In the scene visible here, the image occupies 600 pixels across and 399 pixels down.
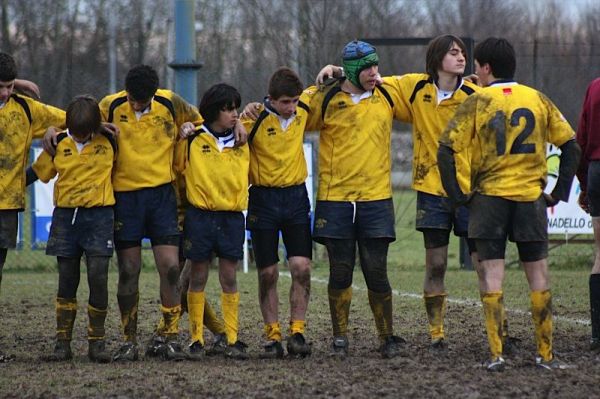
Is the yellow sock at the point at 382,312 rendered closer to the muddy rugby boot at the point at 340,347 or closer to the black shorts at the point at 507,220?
the muddy rugby boot at the point at 340,347

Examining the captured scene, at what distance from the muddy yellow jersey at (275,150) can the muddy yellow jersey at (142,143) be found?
1.86ft

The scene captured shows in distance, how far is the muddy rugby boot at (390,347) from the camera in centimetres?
754

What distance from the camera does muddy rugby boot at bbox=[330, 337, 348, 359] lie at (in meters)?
7.61

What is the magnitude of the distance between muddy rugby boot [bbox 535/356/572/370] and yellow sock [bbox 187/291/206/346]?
225 centimetres

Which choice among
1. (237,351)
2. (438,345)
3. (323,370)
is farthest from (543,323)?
(237,351)

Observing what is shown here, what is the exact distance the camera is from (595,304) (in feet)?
26.2

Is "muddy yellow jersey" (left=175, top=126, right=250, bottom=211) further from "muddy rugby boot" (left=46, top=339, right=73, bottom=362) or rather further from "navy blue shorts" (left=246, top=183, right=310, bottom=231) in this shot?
"muddy rugby boot" (left=46, top=339, right=73, bottom=362)

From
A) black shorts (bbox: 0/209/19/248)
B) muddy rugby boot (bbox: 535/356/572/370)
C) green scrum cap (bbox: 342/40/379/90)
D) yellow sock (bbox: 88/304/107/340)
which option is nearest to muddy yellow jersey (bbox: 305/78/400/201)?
green scrum cap (bbox: 342/40/379/90)

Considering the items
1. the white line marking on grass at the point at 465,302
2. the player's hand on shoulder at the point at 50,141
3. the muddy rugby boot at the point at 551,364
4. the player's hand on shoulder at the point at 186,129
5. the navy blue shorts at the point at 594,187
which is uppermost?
the player's hand on shoulder at the point at 186,129

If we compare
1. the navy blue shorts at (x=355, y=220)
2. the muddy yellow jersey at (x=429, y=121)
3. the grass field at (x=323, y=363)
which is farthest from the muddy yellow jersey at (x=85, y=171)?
the muddy yellow jersey at (x=429, y=121)

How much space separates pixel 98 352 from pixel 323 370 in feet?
5.34

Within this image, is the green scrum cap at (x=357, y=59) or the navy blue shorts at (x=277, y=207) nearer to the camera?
the green scrum cap at (x=357, y=59)

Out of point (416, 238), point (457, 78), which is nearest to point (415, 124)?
point (457, 78)

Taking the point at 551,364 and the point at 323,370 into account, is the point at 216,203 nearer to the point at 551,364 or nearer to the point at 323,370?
the point at 323,370
